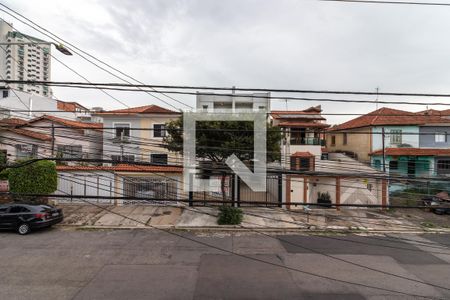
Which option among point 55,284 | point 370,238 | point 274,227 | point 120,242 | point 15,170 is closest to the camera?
point 55,284

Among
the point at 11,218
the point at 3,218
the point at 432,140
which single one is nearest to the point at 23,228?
the point at 11,218

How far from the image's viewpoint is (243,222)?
15.0m

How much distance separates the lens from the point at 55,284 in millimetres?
8266

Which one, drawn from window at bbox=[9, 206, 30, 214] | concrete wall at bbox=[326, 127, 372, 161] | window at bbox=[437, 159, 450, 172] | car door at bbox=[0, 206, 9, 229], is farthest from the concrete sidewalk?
window at bbox=[437, 159, 450, 172]

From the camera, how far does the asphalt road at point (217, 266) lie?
7.92 meters

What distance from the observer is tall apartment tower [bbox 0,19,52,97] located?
6.05 m

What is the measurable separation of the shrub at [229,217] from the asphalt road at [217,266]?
139 cm

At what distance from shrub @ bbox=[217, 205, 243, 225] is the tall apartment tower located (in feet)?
32.2

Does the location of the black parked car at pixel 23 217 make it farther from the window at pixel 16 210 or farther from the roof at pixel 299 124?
the roof at pixel 299 124

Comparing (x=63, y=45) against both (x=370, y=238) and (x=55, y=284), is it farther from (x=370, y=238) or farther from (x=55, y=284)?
(x=370, y=238)

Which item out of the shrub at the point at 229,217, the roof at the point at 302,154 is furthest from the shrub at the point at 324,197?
the shrub at the point at 229,217

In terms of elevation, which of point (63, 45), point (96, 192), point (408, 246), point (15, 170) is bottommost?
point (408, 246)

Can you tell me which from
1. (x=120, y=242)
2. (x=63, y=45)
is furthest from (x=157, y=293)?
(x=63, y=45)

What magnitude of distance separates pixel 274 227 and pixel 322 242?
2.68 meters
